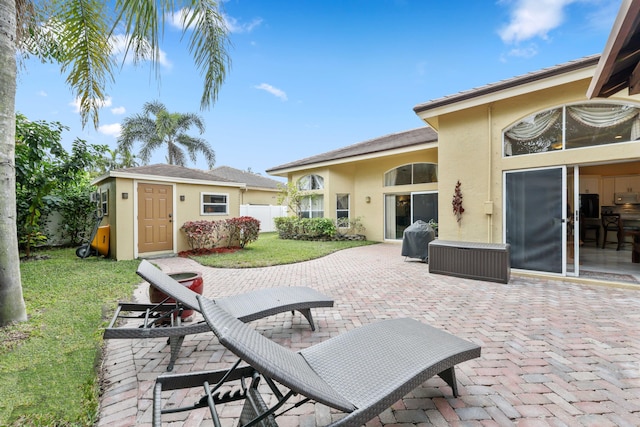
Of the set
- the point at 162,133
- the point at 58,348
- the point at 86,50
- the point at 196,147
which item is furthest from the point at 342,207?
the point at 162,133

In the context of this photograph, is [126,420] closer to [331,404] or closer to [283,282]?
[331,404]

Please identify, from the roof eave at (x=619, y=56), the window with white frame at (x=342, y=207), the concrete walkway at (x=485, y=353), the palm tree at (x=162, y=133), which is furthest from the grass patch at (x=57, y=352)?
the palm tree at (x=162, y=133)

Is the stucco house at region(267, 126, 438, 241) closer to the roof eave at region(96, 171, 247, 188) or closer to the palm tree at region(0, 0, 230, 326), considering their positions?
the roof eave at region(96, 171, 247, 188)

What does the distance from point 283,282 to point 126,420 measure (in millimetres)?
4097

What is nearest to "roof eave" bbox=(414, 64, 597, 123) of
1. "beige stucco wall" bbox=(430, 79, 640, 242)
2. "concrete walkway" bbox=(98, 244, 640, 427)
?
"beige stucco wall" bbox=(430, 79, 640, 242)

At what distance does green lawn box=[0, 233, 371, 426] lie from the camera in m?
2.08

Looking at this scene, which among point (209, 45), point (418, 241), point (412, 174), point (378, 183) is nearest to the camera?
point (209, 45)

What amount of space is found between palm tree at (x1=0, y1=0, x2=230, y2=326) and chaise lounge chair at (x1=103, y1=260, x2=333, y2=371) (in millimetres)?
1923

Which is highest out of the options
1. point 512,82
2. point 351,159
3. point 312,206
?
point 512,82

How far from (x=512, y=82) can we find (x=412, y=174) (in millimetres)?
6470

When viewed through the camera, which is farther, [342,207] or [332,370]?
[342,207]

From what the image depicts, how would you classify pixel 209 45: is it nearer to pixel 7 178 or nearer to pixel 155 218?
pixel 7 178

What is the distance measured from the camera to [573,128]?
5855 mm

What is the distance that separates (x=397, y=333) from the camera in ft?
8.13
